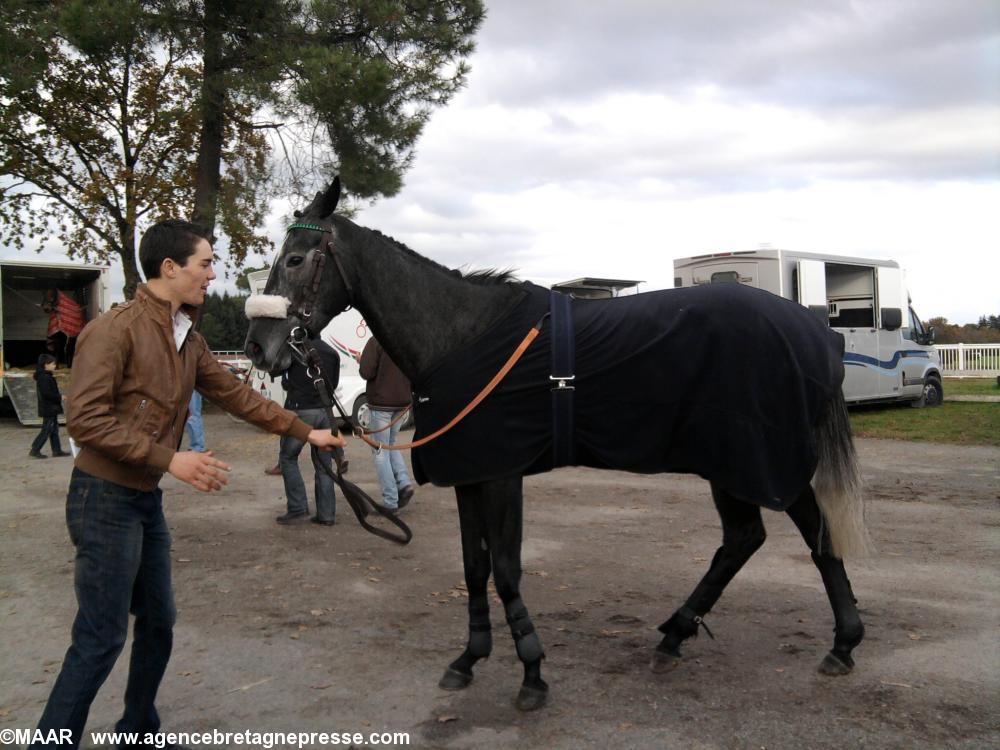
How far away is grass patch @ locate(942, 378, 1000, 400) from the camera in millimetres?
Result: 20125

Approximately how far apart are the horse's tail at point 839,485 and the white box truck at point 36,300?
17.4m

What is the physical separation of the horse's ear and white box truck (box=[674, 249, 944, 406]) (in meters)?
12.0

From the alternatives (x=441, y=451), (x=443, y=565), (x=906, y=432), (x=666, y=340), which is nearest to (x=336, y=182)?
(x=441, y=451)

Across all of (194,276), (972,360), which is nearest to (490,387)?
(194,276)

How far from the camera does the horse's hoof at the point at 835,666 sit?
3.69 metres

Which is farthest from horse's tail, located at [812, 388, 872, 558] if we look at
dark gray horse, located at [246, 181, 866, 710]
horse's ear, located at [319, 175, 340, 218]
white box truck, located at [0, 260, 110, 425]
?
white box truck, located at [0, 260, 110, 425]

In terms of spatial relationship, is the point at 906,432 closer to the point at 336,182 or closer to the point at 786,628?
the point at 786,628

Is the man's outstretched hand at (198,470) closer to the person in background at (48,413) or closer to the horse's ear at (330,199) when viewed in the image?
the horse's ear at (330,199)

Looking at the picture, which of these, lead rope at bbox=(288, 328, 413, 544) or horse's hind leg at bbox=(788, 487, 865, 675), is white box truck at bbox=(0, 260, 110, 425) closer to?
lead rope at bbox=(288, 328, 413, 544)

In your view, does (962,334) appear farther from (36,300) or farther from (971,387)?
(36,300)

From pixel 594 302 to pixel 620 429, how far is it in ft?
2.18

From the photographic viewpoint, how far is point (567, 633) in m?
4.32

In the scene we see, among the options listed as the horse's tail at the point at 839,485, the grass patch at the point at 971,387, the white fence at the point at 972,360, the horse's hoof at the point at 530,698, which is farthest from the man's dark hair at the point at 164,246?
the white fence at the point at 972,360

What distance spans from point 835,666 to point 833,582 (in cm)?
42
